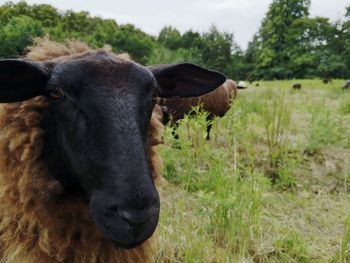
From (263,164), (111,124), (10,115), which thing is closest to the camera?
(111,124)

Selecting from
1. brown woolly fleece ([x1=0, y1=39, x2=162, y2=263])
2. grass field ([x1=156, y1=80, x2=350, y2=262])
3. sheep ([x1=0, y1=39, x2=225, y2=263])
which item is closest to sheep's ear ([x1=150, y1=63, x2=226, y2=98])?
sheep ([x1=0, y1=39, x2=225, y2=263])

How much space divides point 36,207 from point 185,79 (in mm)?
1233

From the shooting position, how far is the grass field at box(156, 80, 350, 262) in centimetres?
296

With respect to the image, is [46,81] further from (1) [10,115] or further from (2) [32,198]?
(2) [32,198]

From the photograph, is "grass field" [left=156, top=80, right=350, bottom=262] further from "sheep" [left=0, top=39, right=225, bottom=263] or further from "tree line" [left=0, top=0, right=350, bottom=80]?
"tree line" [left=0, top=0, right=350, bottom=80]

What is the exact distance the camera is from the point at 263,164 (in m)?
5.31

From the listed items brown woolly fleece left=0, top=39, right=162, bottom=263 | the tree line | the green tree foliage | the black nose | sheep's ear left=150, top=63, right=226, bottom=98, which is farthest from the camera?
the tree line

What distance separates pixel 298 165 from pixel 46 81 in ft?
13.8

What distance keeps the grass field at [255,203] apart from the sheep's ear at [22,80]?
1.37 meters

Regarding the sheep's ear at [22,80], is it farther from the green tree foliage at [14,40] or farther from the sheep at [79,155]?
the green tree foliage at [14,40]

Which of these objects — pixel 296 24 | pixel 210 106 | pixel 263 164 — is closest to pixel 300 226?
pixel 263 164

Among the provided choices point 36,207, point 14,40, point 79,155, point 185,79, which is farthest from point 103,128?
point 14,40

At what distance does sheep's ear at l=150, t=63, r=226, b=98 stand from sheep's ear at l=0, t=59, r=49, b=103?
28.1 inches

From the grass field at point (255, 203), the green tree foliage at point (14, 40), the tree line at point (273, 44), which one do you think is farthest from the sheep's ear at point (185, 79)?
the tree line at point (273, 44)
